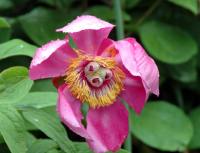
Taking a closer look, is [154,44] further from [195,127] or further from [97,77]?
[97,77]

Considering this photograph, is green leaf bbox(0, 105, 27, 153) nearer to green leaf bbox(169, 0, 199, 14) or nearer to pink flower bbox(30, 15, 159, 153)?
pink flower bbox(30, 15, 159, 153)

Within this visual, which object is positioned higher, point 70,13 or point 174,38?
point 70,13

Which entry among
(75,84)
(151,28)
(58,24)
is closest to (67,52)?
(75,84)

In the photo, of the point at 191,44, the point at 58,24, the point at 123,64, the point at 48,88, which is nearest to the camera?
the point at 123,64

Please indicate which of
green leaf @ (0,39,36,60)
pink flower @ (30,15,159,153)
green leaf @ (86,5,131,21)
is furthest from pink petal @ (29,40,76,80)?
green leaf @ (86,5,131,21)

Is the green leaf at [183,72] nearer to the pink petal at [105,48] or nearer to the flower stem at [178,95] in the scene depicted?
the flower stem at [178,95]

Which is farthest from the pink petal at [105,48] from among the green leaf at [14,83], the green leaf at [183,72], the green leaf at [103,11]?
the green leaf at [183,72]

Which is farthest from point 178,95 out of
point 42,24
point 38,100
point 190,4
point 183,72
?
point 38,100

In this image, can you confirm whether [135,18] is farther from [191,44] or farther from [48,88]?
[48,88]
